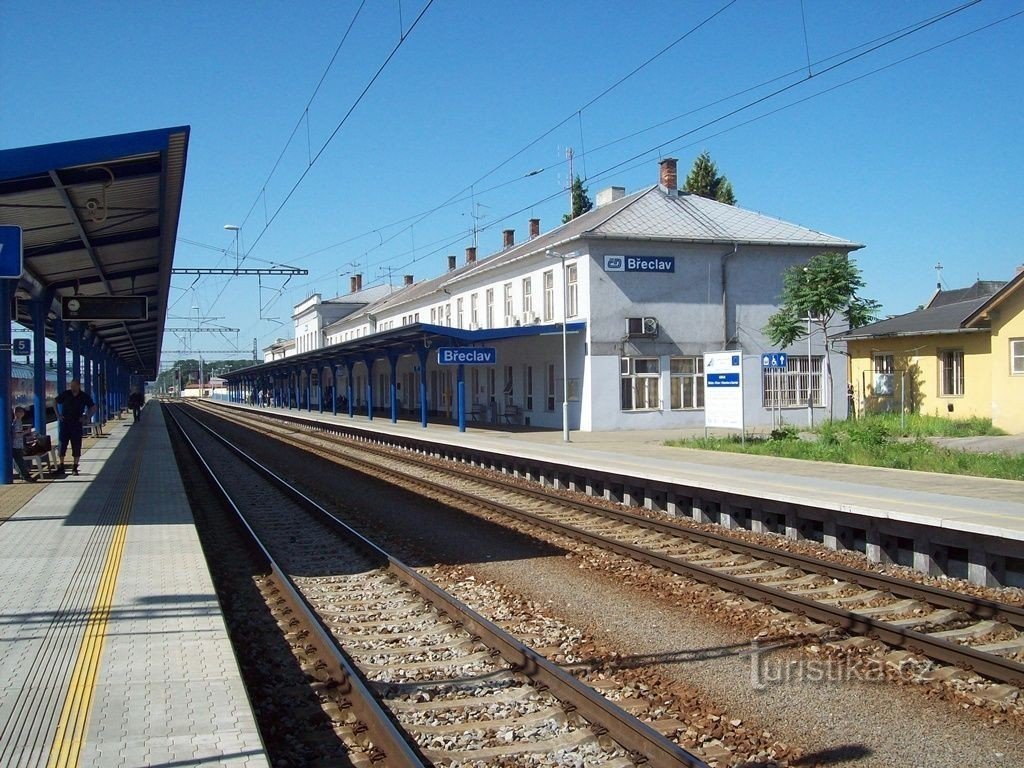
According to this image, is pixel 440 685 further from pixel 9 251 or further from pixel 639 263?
pixel 639 263

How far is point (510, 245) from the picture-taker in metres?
51.4

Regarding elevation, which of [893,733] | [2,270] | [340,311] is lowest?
[893,733]

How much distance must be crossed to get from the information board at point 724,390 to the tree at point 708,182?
47341mm

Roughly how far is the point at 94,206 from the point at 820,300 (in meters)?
23.6

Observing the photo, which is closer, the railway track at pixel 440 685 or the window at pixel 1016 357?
the railway track at pixel 440 685

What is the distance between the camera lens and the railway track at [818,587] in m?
6.68

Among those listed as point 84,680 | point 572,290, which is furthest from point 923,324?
point 84,680

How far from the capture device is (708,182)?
66.8 metres

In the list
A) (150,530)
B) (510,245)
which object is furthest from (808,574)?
(510,245)

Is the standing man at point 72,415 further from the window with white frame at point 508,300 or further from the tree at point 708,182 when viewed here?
the tree at point 708,182

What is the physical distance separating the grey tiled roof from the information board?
9.79m

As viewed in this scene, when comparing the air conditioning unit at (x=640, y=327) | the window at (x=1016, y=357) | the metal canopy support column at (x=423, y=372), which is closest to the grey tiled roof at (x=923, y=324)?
the window at (x=1016, y=357)

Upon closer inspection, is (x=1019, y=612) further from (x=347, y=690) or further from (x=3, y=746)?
(x=3, y=746)

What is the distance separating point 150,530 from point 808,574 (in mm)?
8007
